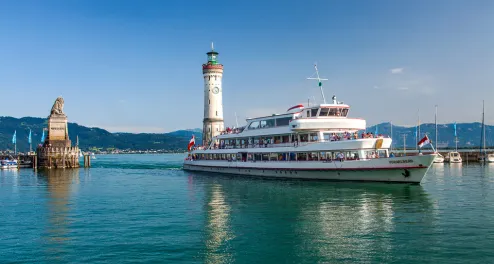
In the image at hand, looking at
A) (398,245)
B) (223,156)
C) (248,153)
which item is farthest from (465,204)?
(223,156)

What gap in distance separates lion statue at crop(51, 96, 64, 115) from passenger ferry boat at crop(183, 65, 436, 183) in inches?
1578

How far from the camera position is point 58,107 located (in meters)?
83.0

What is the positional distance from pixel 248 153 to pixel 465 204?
103 feet

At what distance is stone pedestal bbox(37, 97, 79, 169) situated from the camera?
80.5 metres

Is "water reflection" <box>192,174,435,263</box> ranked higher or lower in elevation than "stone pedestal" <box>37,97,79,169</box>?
lower

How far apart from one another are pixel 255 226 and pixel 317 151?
2329 centimetres

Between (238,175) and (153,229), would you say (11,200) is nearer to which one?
(153,229)

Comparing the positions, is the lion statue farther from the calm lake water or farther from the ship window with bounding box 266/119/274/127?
the ship window with bounding box 266/119/274/127

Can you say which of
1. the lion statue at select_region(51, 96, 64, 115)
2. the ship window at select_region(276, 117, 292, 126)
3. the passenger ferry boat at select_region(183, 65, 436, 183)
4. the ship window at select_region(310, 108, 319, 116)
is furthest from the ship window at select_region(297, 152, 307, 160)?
the lion statue at select_region(51, 96, 64, 115)

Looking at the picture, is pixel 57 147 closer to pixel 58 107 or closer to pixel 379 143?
pixel 58 107

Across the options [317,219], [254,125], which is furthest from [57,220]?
[254,125]

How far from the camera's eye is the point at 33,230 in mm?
23031

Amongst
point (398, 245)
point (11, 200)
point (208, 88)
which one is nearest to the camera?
point (398, 245)

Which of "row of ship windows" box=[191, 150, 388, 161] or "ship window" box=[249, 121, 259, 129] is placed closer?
"row of ship windows" box=[191, 150, 388, 161]
